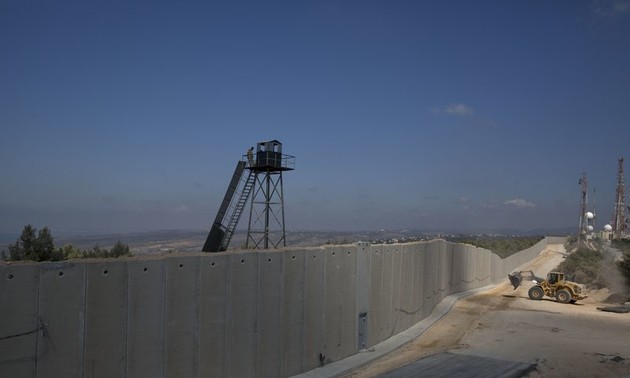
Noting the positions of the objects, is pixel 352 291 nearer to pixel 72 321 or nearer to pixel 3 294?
pixel 72 321

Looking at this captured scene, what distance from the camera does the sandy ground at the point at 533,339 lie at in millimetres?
11805

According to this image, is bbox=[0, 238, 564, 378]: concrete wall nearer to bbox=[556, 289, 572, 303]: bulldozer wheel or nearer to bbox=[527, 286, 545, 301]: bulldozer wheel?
bbox=[527, 286, 545, 301]: bulldozer wheel

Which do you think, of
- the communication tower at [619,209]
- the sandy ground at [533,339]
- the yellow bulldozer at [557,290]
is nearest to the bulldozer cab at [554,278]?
the yellow bulldozer at [557,290]

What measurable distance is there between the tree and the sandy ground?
18.6 m

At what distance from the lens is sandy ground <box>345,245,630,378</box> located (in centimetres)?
1180

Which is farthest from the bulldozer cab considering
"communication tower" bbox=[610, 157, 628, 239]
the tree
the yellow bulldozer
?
"communication tower" bbox=[610, 157, 628, 239]

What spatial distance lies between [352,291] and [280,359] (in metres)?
2.96

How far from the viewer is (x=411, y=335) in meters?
14.7

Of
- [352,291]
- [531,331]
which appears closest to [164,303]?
[352,291]

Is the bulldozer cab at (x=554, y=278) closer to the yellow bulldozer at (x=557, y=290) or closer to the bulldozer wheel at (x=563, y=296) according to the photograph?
the yellow bulldozer at (x=557, y=290)

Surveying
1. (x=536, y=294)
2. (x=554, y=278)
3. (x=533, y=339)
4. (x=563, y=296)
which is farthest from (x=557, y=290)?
(x=533, y=339)

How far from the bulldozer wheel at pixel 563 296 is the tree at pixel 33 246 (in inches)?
1006

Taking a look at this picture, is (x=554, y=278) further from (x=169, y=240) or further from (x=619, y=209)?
(x=619, y=209)

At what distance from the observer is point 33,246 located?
26469 millimetres
